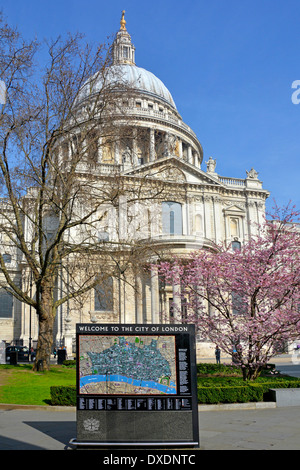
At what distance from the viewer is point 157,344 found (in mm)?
9242

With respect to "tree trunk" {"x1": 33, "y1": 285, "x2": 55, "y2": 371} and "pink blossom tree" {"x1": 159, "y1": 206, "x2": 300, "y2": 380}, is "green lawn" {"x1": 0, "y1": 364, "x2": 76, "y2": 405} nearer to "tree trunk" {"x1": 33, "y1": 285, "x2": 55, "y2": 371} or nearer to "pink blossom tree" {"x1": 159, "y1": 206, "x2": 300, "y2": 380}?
"tree trunk" {"x1": 33, "y1": 285, "x2": 55, "y2": 371}

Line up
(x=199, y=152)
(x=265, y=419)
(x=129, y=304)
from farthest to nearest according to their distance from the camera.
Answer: (x=199, y=152)
(x=129, y=304)
(x=265, y=419)

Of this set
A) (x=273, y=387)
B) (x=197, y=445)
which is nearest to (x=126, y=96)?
(x=273, y=387)

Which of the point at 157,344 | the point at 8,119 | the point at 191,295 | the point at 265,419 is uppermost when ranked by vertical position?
the point at 8,119

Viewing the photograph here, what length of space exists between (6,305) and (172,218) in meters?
22.0

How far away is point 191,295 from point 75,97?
412 inches

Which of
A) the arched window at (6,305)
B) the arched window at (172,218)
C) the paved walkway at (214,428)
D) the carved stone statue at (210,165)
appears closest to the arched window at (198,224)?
the arched window at (172,218)

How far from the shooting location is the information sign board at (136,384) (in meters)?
8.94

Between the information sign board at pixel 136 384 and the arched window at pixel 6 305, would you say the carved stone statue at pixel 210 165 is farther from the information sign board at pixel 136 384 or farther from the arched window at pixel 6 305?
the information sign board at pixel 136 384

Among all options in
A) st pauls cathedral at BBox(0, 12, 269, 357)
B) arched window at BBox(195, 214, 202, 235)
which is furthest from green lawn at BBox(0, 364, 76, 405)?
arched window at BBox(195, 214, 202, 235)

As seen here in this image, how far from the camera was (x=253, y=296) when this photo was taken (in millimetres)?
19609

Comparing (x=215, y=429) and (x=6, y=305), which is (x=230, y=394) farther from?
(x=6, y=305)
